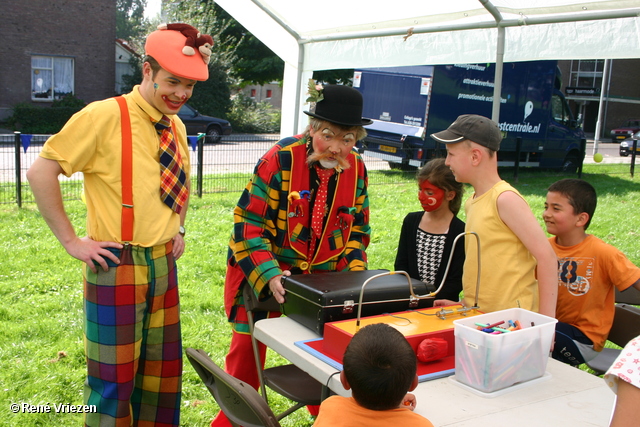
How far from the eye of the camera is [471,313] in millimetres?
2307

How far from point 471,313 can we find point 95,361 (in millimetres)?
1546

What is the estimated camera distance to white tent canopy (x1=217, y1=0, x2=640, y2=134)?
4035 millimetres

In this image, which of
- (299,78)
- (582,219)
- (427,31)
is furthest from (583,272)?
(299,78)

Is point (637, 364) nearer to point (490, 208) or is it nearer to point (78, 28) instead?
point (490, 208)

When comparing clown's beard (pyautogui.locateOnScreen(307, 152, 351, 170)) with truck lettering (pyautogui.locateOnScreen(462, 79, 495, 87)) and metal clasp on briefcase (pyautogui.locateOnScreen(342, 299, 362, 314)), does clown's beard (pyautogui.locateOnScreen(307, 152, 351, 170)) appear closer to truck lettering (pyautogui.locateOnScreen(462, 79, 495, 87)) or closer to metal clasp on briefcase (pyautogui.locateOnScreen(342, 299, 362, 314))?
metal clasp on briefcase (pyautogui.locateOnScreen(342, 299, 362, 314))

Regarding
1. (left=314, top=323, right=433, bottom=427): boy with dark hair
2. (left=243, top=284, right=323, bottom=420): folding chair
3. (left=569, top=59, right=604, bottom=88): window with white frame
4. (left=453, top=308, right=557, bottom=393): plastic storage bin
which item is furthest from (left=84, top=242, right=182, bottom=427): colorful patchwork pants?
(left=569, top=59, right=604, bottom=88): window with white frame

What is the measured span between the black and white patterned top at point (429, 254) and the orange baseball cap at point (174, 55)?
5.21ft

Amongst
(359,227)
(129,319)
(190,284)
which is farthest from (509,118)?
(129,319)

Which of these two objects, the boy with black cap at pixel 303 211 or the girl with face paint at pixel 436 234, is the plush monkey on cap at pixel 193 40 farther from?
the girl with face paint at pixel 436 234

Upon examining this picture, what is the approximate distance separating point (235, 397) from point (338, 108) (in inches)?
51.2

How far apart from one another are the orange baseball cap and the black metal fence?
17.4ft

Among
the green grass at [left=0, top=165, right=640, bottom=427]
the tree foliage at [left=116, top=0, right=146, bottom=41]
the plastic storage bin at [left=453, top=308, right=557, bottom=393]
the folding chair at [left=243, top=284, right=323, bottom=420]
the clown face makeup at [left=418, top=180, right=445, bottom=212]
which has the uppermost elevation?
the tree foliage at [left=116, top=0, right=146, bottom=41]

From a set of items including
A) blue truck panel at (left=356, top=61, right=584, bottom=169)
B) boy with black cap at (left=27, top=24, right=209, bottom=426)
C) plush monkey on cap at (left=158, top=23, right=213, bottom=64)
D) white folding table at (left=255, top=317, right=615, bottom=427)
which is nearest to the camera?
white folding table at (left=255, top=317, right=615, bottom=427)

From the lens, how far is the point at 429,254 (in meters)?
3.34
